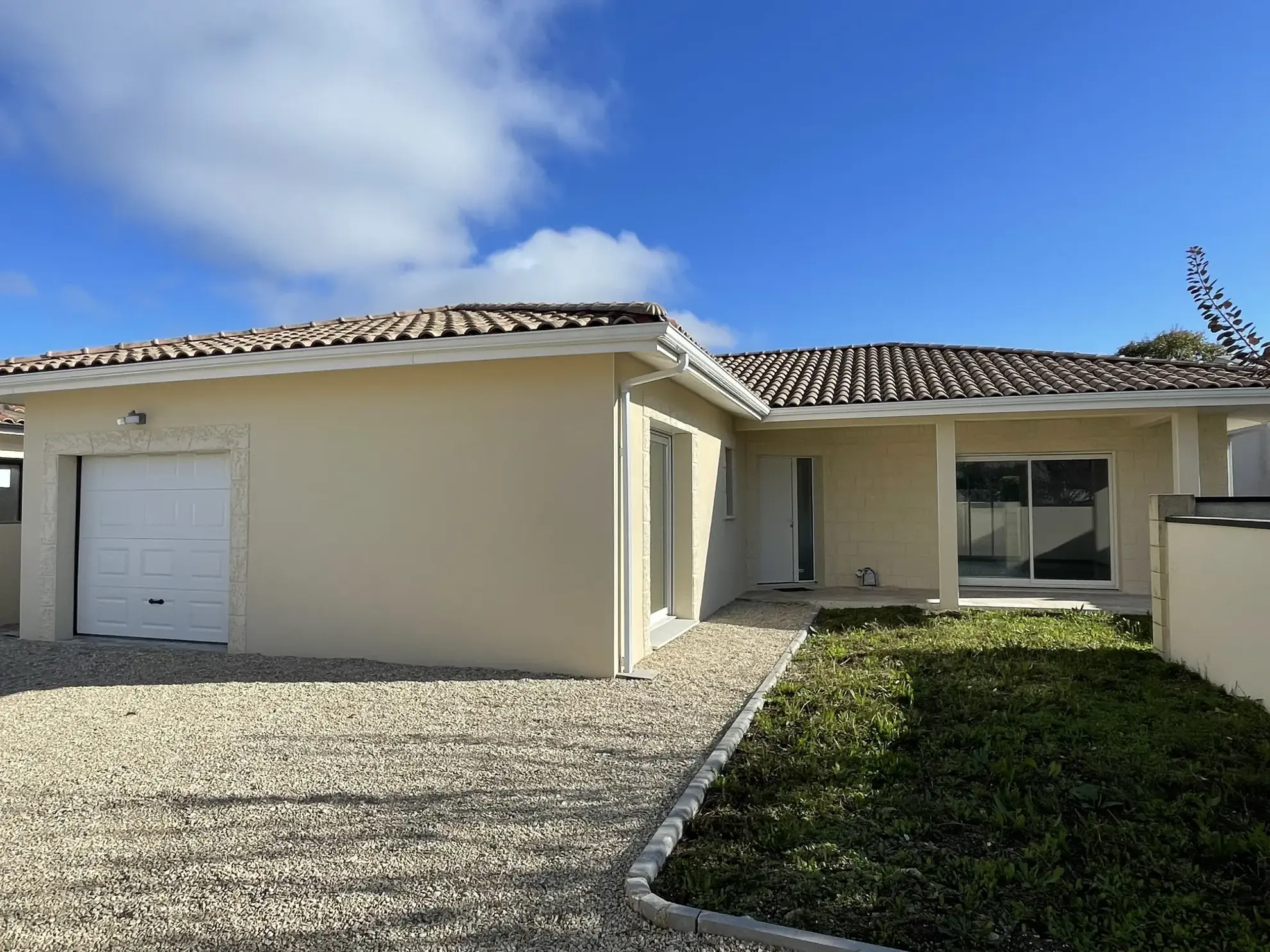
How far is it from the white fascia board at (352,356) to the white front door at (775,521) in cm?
796

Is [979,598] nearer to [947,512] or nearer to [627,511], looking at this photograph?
[947,512]

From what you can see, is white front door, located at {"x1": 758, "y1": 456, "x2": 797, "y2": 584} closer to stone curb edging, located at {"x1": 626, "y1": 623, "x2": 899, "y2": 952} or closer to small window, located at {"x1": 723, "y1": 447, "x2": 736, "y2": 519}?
small window, located at {"x1": 723, "y1": 447, "x2": 736, "y2": 519}

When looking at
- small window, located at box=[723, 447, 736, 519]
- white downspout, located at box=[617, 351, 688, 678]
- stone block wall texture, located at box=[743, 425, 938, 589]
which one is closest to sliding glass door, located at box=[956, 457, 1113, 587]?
stone block wall texture, located at box=[743, 425, 938, 589]

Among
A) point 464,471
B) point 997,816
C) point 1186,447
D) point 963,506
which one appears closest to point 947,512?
point 963,506

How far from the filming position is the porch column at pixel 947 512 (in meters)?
11.5

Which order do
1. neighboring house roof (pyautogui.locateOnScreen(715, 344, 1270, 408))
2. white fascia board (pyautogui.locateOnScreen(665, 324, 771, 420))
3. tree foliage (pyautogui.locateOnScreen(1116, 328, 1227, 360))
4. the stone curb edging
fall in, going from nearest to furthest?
the stone curb edging → white fascia board (pyautogui.locateOnScreen(665, 324, 771, 420)) → neighboring house roof (pyautogui.locateOnScreen(715, 344, 1270, 408)) → tree foliage (pyautogui.locateOnScreen(1116, 328, 1227, 360))

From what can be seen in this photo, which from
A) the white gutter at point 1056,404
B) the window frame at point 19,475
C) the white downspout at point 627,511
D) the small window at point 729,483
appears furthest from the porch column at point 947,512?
the window frame at point 19,475

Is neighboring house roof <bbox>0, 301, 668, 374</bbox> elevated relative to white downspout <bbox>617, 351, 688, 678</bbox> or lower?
elevated

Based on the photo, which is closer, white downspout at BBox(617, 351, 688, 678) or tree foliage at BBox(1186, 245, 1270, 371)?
tree foliage at BBox(1186, 245, 1270, 371)

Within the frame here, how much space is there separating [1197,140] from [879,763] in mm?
5427

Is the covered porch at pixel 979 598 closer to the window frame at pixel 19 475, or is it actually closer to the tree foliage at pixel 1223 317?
the tree foliage at pixel 1223 317

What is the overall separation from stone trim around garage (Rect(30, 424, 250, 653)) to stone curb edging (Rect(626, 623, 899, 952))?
24.0 ft

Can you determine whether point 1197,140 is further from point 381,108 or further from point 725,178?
point 381,108

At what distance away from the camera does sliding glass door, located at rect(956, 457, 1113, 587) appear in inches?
534
